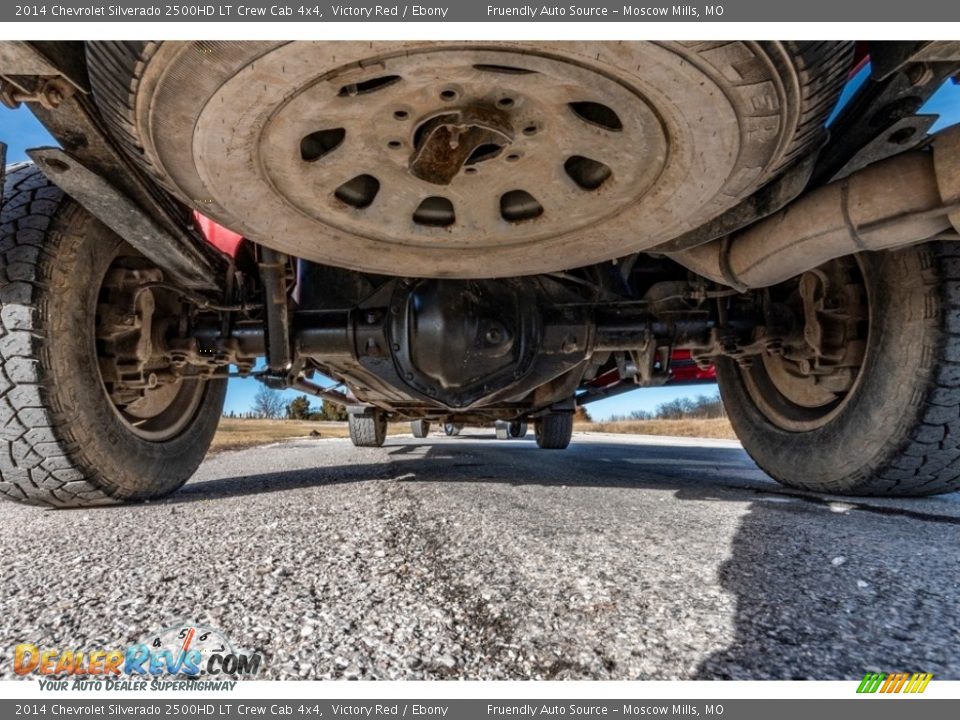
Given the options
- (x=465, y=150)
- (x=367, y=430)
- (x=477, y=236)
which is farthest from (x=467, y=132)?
(x=367, y=430)

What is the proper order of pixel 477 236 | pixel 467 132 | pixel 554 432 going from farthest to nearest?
pixel 554 432 → pixel 477 236 → pixel 467 132

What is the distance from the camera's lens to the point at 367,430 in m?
5.43

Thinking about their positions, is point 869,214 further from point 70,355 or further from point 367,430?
point 367,430

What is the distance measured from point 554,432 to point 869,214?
457 centimetres

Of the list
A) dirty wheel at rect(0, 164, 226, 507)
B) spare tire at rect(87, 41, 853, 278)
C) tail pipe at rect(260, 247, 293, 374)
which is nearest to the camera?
spare tire at rect(87, 41, 853, 278)

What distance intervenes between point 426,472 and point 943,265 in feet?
6.83

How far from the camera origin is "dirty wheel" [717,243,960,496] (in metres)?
1.51

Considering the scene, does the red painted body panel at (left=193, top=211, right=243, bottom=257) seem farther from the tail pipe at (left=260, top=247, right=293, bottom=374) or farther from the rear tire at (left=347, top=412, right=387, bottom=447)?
the rear tire at (left=347, top=412, right=387, bottom=447)

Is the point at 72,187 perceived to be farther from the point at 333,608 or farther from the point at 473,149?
the point at 333,608

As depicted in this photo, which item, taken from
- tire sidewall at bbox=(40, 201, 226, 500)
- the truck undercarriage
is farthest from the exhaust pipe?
tire sidewall at bbox=(40, 201, 226, 500)

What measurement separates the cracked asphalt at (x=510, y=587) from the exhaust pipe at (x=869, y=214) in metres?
0.66

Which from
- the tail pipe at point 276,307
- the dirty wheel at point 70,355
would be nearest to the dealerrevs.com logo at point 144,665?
the dirty wheel at point 70,355

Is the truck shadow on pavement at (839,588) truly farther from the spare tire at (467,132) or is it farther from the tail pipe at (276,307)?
the tail pipe at (276,307)

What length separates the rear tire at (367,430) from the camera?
17.4 ft
